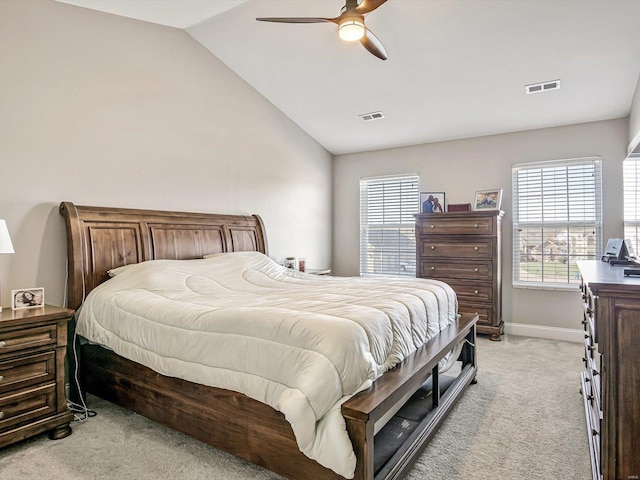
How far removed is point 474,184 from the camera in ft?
16.4

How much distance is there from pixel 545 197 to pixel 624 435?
3.63 meters

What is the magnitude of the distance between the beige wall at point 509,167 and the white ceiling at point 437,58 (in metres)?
0.18

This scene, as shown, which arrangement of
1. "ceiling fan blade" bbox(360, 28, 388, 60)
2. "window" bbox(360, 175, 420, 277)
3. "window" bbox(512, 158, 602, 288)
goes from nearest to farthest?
"ceiling fan blade" bbox(360, 28, 388, 60), "window" bbox(512, 158, 602, 288), "window" bbox(360, 175, 420, 277)

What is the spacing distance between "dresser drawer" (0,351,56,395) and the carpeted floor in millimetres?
375

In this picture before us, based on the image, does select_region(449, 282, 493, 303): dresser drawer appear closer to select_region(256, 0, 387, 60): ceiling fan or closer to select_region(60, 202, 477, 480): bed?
select_region(60, 202, 477, 480): bed

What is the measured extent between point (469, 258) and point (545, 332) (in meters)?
1.24

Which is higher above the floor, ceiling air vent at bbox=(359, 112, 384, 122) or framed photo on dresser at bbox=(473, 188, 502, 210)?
ceiling air vent at bbox=(359, 112, 384, 122)

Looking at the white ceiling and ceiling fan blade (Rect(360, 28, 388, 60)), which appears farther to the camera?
the white ceiling

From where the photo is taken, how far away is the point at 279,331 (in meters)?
1.78

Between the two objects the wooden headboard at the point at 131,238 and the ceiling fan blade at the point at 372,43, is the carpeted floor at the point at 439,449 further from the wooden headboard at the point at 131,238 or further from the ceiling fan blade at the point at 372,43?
the ceiling fan blade at the point at 372,43

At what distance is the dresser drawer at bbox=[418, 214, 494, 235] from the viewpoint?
4466 mm

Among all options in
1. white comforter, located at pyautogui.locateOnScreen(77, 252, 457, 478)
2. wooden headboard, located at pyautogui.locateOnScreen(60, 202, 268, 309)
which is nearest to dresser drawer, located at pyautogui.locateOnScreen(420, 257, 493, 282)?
white comforter, located at pyautogui.locateOnScreen(77, 252, 457, 478)

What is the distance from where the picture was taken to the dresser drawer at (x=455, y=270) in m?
4.47

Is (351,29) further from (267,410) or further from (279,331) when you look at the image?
(267,410)
